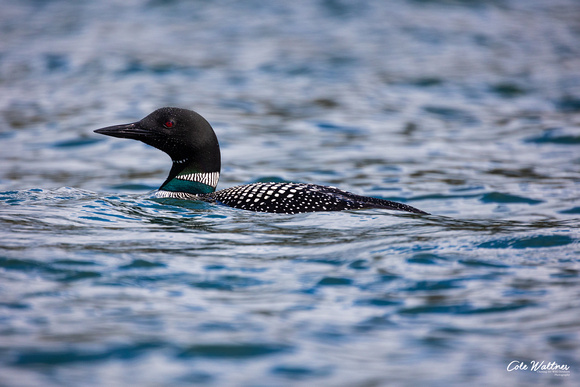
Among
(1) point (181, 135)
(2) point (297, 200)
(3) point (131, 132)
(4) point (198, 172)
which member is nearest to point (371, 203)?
(2) point (297, 200)

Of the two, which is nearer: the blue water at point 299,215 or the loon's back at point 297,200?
A: the blue water at point 299,215

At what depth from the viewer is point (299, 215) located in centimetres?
430

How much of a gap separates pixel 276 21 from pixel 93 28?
2900 mm

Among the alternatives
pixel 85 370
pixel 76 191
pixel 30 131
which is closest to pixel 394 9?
pixel 30 131

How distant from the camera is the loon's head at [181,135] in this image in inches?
187

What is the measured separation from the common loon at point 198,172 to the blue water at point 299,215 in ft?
0.49

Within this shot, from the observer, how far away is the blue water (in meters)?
2.61

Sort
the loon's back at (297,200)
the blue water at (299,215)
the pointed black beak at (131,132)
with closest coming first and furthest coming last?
the blue water at (299,215) < the loon's back at (297,200) < the pointed black beak at (131,132)

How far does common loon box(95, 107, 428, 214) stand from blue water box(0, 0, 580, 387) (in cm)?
15

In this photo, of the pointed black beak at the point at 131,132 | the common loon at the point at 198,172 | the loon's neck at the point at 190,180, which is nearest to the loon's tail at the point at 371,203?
the common loon at the point at 198,172

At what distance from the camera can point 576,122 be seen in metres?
7.93
